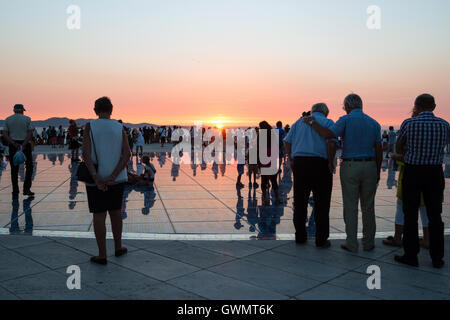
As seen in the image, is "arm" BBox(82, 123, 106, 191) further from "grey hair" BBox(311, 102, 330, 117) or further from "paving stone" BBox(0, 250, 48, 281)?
"grey hair" BBox(311, 102, 330, 117)

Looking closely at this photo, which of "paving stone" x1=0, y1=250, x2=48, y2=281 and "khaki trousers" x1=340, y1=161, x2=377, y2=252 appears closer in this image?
"paving stone" x1=0, y1=250, x2=48, y2=281

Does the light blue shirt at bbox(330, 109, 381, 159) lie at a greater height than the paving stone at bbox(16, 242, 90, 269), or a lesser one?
greater

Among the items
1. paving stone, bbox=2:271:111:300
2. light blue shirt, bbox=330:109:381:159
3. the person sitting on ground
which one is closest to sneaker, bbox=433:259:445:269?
light blue shirt, bbox=330:109:381:159

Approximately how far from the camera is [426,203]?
439 centimetres

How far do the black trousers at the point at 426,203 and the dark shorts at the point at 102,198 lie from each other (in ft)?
10.6

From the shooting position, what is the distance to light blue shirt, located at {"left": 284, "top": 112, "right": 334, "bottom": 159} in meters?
4.96

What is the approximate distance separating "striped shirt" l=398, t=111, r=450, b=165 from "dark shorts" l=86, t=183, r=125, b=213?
10.7 ft

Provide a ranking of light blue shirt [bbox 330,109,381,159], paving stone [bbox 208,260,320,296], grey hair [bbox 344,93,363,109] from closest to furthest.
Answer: paving stone [bbox 208,260,320,296] < light blue shirt [bbox 330,109,381,159] < grey hair [bbox 344,93,363,109]

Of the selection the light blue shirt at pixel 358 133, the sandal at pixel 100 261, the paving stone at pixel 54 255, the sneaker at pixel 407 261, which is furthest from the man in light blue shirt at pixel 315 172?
the paving stone at pixel 54 255

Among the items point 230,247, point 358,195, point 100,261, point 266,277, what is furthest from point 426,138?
point 100,261

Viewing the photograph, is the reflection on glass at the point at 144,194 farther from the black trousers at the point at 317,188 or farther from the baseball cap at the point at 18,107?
the black trousers at the point at 317,188

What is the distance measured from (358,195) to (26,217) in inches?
204

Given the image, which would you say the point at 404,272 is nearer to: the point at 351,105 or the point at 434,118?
the point at 434,118

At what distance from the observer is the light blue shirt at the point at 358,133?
469cm
